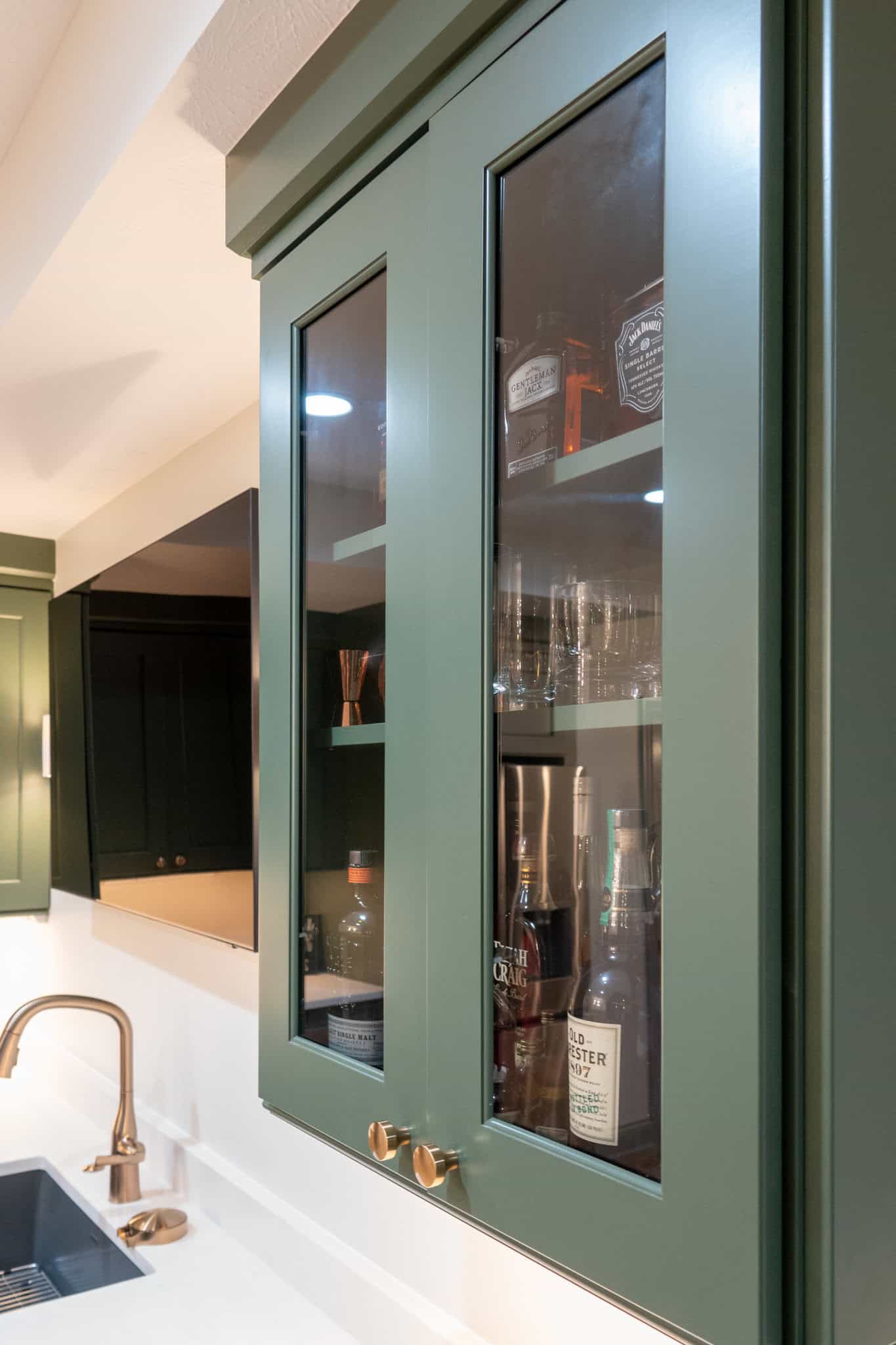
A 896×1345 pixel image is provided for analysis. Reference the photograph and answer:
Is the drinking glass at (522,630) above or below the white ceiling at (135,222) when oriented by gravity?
below

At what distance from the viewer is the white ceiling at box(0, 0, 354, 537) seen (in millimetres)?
967

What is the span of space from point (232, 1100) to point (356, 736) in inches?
49.0

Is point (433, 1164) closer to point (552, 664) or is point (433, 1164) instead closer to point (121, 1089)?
point (552, 664)

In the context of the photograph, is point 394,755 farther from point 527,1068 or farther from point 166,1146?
point 166,1146

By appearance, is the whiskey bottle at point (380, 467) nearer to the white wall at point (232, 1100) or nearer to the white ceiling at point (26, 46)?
the white wall at point (232, 1100)

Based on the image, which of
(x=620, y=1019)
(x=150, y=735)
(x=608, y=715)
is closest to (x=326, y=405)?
(x=608, y=715)

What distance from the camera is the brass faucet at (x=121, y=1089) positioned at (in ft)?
6.20

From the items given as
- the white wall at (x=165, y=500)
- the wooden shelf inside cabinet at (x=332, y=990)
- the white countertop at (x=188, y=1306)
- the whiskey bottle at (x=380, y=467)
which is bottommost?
the white countertop at (x=188, y=1306)

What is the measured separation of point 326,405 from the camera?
1000 mm

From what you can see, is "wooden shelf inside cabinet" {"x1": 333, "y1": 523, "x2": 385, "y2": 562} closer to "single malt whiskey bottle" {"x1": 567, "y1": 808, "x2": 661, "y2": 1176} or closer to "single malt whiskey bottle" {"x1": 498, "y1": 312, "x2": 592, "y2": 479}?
"single malt whiskey bottle" {"x1": 498, "y1": 312, "x2": 592, "y2": 479}

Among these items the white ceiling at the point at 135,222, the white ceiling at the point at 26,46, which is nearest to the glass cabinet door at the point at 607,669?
the white ceiling at the point at 135,222

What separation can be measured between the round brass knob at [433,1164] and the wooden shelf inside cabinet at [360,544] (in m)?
0.47

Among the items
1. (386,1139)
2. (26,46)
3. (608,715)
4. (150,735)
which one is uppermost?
(26,46)

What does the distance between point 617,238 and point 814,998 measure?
46 centimetres
